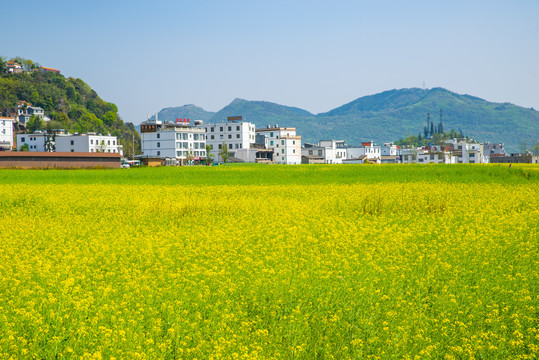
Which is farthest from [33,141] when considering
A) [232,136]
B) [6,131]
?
[232,136]

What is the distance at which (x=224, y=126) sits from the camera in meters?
156

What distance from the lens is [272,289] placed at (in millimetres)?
10500

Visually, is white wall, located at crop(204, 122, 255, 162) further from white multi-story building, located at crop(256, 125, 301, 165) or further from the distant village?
white multi-story building, located at crop(256, 125, 301, 165)

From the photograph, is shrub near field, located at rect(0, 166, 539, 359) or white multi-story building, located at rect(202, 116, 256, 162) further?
white multi-story building, located at rect(202, 116, 256, 162)

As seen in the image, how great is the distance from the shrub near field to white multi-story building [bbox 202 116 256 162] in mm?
129985

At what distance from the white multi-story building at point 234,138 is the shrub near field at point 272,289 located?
12998 cm

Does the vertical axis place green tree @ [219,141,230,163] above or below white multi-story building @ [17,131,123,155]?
below

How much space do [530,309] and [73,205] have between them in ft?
71.4

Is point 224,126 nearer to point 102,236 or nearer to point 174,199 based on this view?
point 174,199

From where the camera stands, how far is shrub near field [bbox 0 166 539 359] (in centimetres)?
820

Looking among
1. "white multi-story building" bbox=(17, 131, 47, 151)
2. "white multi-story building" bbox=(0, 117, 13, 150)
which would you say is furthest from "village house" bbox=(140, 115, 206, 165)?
"white multi-story building" bbox=(0, 117, 13, 150)

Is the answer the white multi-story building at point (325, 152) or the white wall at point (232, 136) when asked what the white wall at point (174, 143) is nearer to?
the white wall at point (232, 136)

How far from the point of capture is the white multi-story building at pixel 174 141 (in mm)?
143000

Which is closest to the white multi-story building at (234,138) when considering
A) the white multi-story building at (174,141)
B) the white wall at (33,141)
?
the white multi-story building at (174,141)
